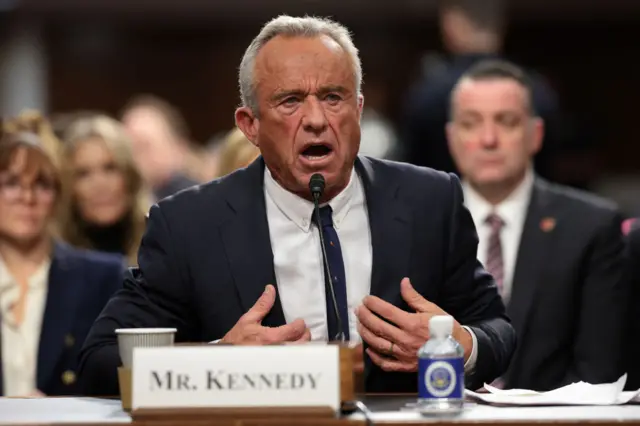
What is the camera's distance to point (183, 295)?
3.21 m

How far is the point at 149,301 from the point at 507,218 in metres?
1.81

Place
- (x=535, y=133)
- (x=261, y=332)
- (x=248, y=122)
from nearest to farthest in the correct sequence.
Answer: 1. (x=261, y=332)
2. (x=248, y=122)
3. (x=535, y=133)

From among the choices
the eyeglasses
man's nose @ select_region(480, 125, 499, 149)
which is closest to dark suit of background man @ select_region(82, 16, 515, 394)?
man's nose @ select_region(480, 125, 499, 149)

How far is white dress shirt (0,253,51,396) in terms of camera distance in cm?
472

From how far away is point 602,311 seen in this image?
165 inches

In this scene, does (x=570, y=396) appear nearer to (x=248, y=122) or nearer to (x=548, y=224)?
(x=248, y=122)

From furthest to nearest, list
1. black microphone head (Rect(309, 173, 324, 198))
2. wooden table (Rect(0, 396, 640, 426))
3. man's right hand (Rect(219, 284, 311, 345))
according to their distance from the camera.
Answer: black microphone head (Rect(309, 173, 324, 198))
man's right hand (Rect(219, 284, 311, 345))
wooden table (Rect(0, 396, 640, 426))

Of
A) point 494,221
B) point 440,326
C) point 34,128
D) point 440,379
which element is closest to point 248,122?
point 440,326

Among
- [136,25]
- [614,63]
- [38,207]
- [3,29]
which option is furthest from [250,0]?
[38,207]

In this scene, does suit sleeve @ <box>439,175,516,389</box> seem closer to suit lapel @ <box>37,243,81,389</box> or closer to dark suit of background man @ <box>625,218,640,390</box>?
dark suit of background man @ <box>625,218,640,390</box>

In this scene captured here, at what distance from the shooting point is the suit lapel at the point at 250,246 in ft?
10.3

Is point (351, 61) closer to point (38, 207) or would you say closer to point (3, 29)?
point (38, 207)

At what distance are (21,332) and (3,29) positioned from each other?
9.18 m

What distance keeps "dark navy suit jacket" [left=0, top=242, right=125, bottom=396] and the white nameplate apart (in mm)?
2267
